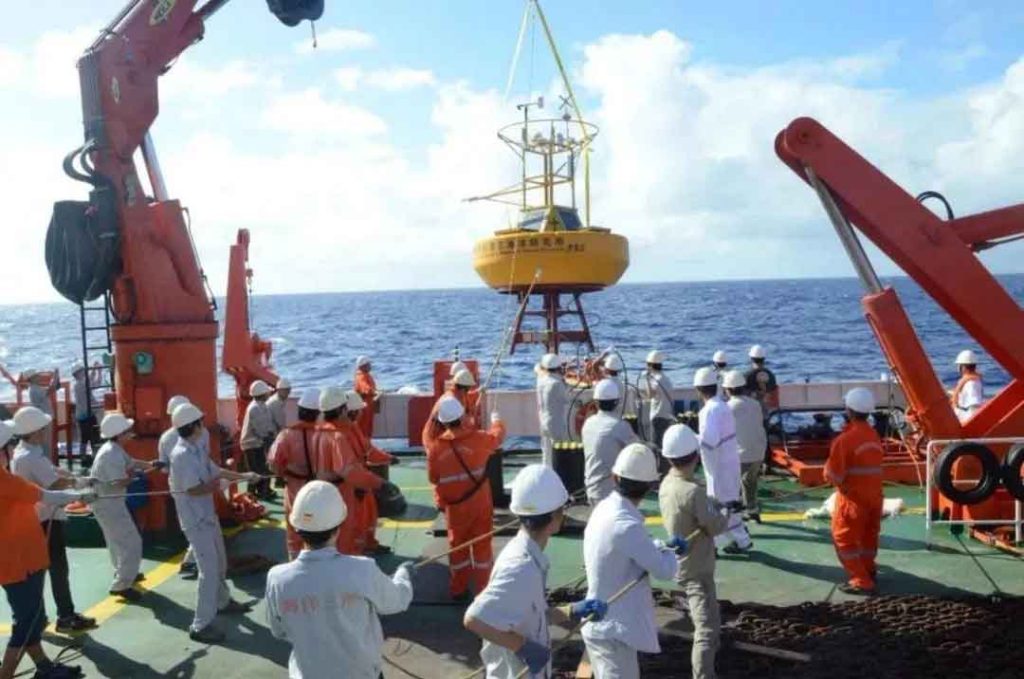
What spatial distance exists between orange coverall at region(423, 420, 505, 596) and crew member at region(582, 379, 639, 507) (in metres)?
1.03

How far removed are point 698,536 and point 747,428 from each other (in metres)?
4.48

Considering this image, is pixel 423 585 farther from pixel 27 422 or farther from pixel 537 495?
pixel 537 495

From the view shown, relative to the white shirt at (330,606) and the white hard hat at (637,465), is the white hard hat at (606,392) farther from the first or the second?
the white shirt at (330,606)

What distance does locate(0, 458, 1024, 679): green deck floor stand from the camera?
667cm

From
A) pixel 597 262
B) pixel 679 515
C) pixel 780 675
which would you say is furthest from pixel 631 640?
pixel 597 262

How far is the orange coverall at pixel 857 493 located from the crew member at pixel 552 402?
12.8 ft

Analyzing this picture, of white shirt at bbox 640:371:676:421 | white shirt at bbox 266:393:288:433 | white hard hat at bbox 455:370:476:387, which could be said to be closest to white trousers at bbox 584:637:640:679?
white hard hat at bbox 455:370:476:387

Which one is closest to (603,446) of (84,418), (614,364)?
(614,364)

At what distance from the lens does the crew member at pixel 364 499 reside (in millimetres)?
7844

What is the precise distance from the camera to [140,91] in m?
10.1

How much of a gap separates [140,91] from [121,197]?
4.09 ft

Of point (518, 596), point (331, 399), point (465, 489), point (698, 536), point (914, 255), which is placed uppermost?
point (914, 255)

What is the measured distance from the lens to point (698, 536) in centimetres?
568

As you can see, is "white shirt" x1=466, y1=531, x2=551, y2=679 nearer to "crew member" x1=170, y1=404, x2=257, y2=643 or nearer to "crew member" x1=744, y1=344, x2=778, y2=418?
"crew member" x1=170, y1=404, x2=257, y2=643
